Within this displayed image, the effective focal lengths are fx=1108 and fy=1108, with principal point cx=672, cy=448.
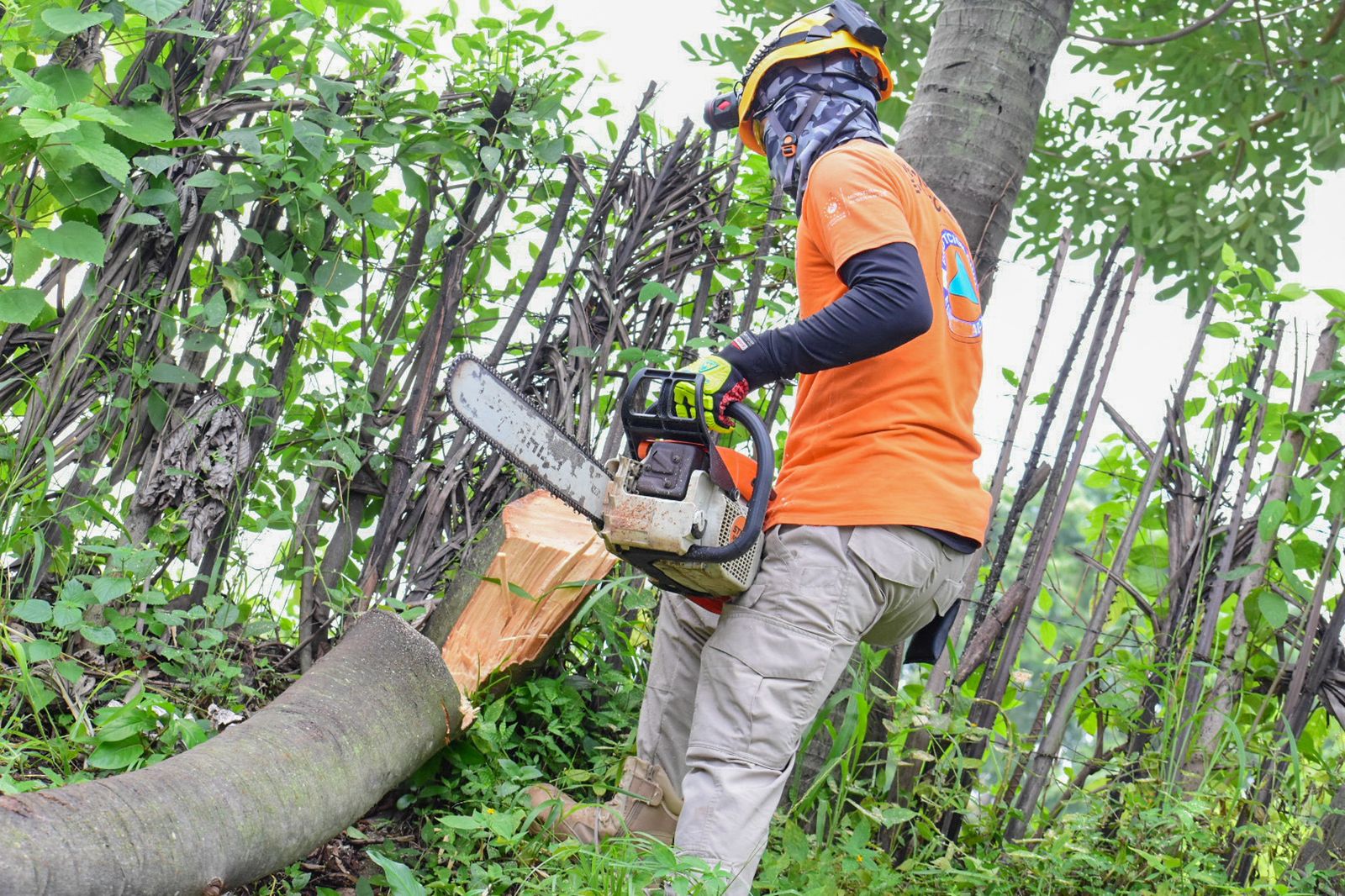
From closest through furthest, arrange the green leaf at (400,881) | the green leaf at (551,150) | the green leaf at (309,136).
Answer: the green leaf at (400,881), the green leaf at (309,136), the green leaf at (551,150)

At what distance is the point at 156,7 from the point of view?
272 centimetres

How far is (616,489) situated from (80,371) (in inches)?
72.0

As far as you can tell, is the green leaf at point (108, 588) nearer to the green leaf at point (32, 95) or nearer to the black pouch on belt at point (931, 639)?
the green leaf at point (32, 95)

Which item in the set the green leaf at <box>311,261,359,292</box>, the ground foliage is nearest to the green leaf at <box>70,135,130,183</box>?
the ground foliage

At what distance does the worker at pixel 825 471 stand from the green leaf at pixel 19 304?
5.87ft

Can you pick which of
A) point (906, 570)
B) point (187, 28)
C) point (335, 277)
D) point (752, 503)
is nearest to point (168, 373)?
point (335, 277)

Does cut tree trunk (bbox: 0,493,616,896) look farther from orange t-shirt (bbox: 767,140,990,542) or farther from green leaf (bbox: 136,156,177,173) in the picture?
green leaf (bbox: 136,156,177,173)

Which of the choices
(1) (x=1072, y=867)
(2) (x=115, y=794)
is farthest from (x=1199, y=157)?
(2) (x=115, y=794)

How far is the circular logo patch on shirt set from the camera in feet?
8.10

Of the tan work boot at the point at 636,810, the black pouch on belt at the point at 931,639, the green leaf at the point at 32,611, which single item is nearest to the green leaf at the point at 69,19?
the green leaf at the point at 32,611

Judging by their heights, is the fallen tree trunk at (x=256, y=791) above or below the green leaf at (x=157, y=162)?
below

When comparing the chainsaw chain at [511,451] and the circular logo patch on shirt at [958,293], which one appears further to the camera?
the circular logo patch on shirt at [958,293]

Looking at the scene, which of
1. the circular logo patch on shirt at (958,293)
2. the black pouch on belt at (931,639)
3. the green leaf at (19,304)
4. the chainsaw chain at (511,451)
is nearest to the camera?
the chainsaw chain at (511,451)

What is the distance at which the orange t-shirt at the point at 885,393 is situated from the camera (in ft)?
7.56
